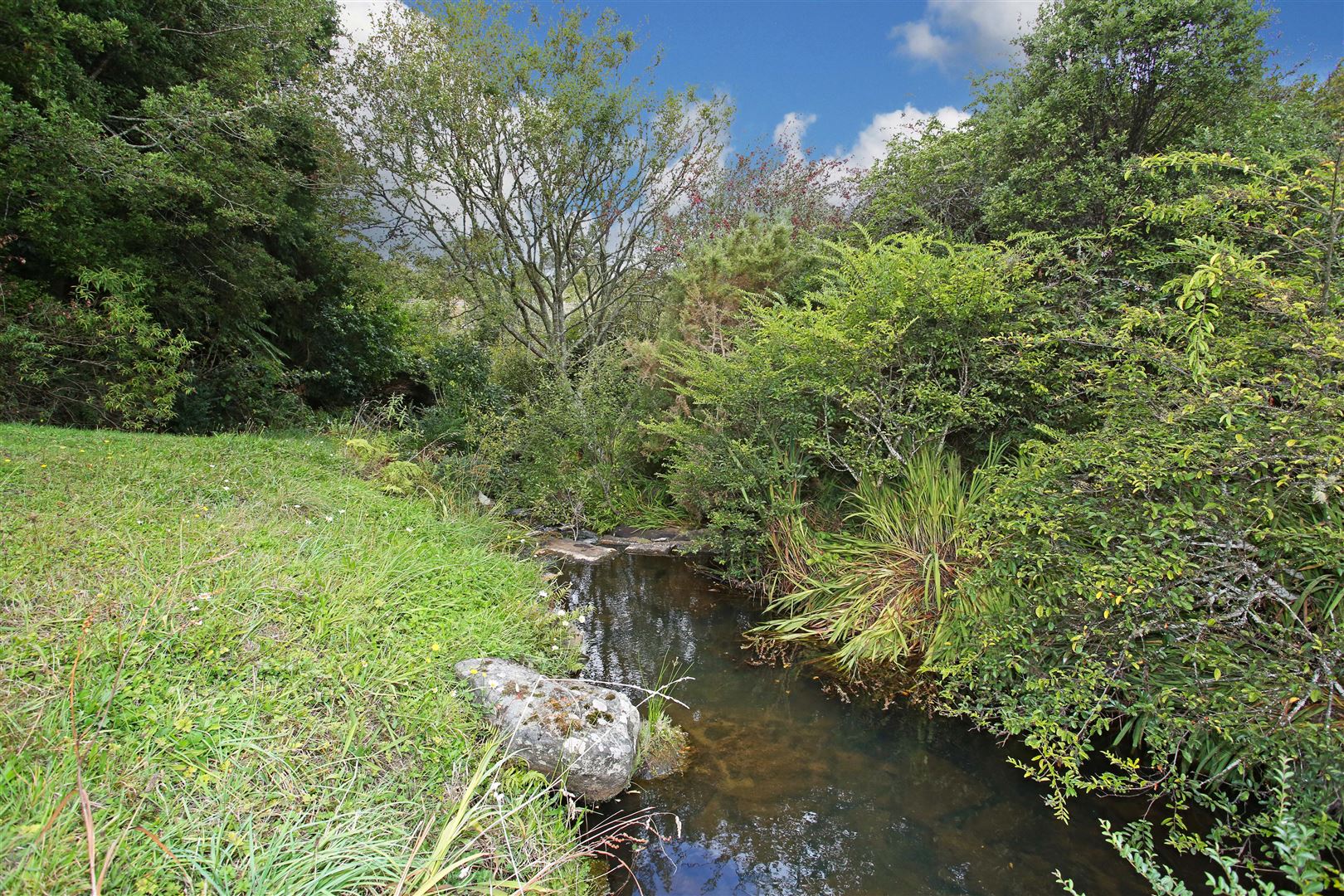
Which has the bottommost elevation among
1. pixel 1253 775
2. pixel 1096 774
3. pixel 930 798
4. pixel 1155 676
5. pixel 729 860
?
pixel 729 860

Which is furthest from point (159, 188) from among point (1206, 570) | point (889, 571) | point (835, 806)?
point (1206, 570)

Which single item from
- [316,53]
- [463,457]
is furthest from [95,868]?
[316,53]

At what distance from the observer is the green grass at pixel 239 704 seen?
209cm

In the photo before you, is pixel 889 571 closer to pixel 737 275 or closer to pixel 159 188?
pixel 737 275

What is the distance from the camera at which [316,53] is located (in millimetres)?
11477

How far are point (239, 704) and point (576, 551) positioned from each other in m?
5.74

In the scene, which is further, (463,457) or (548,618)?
(463,457)

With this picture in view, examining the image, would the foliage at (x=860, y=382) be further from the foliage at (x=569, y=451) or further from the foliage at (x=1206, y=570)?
the foliage at (x=569, y=451)

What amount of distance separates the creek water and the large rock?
346mm

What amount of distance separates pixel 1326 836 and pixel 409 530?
242 inches

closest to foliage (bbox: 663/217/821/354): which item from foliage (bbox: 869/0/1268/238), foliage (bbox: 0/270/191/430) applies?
foliage (bbox: 869/0/1268/238)

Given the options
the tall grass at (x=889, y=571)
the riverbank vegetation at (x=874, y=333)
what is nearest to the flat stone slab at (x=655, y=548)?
the riverbank vegetation at (x=874, y=333)

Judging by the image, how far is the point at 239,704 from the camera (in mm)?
2742

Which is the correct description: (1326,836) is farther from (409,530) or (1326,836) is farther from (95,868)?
(409,530)
